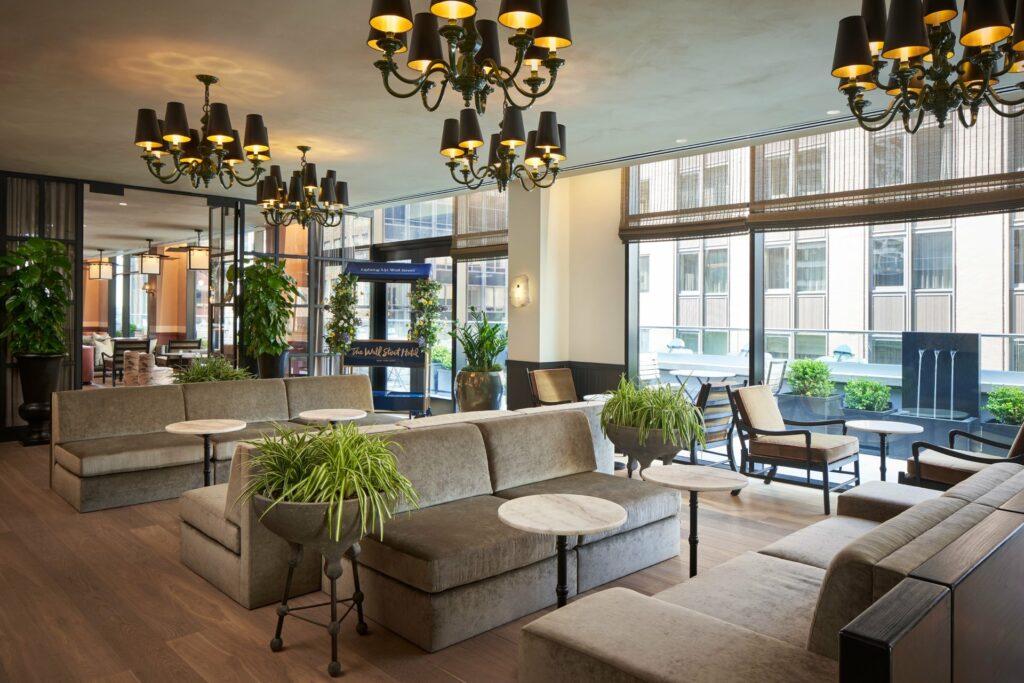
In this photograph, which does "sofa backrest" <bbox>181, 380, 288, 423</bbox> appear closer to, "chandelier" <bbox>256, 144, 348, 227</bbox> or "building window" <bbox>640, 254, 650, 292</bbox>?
"chandelier" <bbox>256, 144, 348, 227</bbox>

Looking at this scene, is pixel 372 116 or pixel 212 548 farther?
pixel 372 116

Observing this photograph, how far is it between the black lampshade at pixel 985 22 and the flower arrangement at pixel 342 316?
301 inches

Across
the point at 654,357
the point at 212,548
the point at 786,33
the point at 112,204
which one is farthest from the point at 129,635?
the point at 112,204

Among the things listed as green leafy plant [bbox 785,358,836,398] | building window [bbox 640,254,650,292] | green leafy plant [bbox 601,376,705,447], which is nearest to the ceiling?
building window [bbox 640,254,650,292]

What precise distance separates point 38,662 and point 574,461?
261 centimetres

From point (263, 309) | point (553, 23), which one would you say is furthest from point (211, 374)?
point (553, 23)

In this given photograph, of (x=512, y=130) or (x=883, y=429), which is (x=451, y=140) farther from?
(x=883, y=429)

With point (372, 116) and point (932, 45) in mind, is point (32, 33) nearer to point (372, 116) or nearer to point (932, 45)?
point (372, 116)

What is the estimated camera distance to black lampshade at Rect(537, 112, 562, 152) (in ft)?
12.4

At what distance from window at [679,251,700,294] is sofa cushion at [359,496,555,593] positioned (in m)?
5.41

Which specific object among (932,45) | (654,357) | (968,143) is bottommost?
(654,357)

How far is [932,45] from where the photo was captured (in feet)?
8.07

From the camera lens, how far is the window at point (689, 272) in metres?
8.00

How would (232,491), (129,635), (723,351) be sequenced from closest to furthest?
(129,635) → (232,491) → (723,351)
